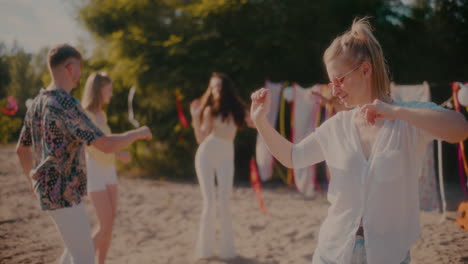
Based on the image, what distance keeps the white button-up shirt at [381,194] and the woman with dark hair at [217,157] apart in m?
2.50

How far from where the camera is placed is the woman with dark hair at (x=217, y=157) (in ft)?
12.7

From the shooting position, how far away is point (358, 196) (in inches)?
54.8

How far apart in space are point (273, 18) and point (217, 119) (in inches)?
203

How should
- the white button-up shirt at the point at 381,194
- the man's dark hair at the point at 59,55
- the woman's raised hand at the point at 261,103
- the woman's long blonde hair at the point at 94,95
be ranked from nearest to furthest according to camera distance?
the white button-up shirt at the point at 381,194
the woman's raised hand at the point at 261,103
the man's dark hair at the point at 59,55
the woman's long blonde hair at the point at 94,95

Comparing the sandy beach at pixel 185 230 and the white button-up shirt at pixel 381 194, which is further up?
the white button-up shirt at pixel 381 194

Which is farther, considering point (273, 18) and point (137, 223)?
point (273, 18)

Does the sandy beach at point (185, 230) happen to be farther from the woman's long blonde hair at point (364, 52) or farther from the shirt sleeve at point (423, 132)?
the woman's long blonde hair at point (364, 52)

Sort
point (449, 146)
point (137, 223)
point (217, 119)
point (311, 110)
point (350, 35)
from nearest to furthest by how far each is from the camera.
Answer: point (350, 35) → point (217, 119) → point (137, 223) → point (311, 110) → point (449, 146)

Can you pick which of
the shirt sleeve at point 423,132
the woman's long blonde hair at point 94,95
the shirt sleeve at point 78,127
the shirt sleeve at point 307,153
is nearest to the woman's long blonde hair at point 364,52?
the shirt sleeve at point 423,132

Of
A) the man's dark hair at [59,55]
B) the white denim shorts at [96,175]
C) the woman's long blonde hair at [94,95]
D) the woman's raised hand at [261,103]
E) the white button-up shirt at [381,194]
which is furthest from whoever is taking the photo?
the woman's long blonde hair at [94,95]

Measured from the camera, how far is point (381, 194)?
134cm

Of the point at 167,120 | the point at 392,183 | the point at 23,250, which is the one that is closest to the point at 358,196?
the point at 392,183

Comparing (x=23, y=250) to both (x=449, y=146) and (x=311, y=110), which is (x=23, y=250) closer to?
(x=311, y=110)

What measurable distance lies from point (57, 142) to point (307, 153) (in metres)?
1.44
